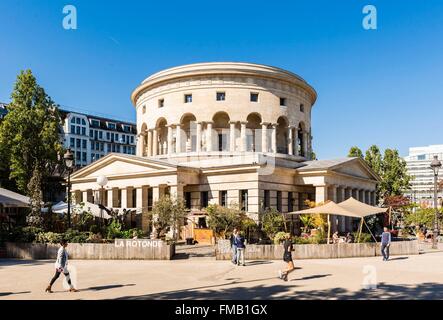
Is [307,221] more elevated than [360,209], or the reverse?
[360,209]

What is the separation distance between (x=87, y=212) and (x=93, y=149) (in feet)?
263

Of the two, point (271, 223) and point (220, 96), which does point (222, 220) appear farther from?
point (220, 96)

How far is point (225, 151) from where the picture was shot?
144ft

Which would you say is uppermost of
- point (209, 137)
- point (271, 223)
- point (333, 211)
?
point (209, 137)

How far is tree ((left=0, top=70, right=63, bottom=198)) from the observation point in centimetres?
4650

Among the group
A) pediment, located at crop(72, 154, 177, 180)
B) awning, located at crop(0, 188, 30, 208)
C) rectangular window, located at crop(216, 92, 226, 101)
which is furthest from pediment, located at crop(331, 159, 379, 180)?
awning, located at crop(0, 188, 30, 208)

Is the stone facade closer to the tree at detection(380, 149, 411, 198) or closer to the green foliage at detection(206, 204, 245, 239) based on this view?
the green foliage at detection(206, 204, 245, 239)

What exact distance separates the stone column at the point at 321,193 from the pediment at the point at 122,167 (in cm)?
1345

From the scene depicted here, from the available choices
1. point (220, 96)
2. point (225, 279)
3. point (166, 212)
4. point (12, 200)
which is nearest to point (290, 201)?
point (220, 96)

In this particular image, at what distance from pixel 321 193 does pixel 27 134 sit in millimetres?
30830

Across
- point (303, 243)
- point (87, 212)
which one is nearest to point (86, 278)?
point (303, 243)

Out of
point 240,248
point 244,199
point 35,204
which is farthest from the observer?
point 244,199

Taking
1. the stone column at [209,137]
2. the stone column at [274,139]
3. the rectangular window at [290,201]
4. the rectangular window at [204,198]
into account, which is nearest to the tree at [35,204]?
the rectangular window at [204,198]

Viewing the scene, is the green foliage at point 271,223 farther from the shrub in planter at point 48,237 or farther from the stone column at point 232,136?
the shrub in planter at point 48,237
